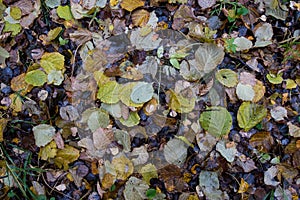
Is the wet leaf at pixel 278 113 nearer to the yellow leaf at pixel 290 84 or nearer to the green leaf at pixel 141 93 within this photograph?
the yellow leaf at pixel 290 84

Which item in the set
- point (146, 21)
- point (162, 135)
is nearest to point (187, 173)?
point (162, 135)

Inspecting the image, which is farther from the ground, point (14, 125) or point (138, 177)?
point (14, 125)

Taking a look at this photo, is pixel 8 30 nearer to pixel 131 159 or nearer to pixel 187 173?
pixel 131 159

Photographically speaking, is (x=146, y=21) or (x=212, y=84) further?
(x=146, y=21)

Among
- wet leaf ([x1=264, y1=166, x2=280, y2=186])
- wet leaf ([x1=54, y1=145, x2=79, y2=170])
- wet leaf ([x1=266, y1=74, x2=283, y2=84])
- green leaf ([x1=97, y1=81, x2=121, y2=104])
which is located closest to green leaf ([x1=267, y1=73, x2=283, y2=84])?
wet leaf ([x1=266, y1=74, x2=283, y2=84])

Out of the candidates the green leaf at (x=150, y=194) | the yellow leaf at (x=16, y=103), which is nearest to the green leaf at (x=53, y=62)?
the yellow leaf at (x=16, y=103)

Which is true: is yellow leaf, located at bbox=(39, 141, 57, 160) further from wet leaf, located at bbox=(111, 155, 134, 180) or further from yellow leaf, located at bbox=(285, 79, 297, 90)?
yellow leaf, located at bbox=(285, 79, 297, 90)
